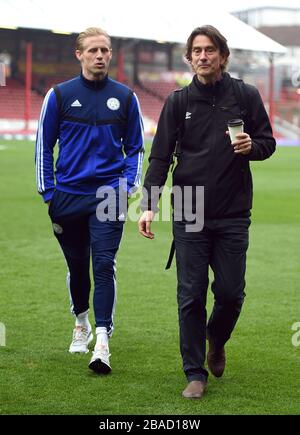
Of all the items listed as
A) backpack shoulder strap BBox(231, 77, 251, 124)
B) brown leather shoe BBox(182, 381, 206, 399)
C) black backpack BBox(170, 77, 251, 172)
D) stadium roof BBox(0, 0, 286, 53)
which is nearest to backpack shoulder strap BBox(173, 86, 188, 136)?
black backpack BBox(170, 77, 251, 172)

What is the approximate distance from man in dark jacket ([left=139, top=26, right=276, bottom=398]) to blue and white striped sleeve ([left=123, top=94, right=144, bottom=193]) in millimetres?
736

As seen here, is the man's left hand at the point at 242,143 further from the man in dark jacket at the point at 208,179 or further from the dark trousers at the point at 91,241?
the dark trousers at the point at 91,241

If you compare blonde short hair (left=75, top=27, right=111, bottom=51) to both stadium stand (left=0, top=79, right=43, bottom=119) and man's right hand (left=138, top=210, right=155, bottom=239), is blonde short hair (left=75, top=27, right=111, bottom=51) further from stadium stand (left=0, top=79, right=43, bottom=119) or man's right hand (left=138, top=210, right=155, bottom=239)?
stadium stand (left=0, top=79, right=43, bottom=119)

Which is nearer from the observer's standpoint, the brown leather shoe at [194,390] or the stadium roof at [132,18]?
the brown leather shoe at [194,390]

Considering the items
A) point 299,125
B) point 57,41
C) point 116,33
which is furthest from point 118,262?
point 299,125

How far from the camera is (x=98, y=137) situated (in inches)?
256

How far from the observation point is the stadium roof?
4659 cm

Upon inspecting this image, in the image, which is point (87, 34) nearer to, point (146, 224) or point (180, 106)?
point (180, 106)

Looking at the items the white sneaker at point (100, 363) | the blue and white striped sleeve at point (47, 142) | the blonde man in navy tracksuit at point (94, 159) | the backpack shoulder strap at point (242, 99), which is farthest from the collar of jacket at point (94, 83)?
the white sneaker at point (100, 363)

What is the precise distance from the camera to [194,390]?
5633 mm

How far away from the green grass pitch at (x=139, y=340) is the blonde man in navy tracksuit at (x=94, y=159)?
1.59 ft

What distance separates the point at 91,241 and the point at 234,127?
1.51 meters

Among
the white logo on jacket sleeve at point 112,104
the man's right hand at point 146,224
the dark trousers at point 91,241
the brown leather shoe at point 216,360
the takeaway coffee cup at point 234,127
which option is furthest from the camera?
the white logo on jacket sleeve at point 112,104

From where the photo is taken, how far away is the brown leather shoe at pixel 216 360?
6098 millimetres
